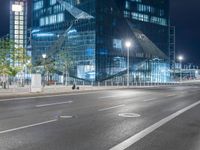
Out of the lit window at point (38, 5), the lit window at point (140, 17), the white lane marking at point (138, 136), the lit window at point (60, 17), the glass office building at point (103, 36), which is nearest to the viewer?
the white lane marking at point (138, 136)

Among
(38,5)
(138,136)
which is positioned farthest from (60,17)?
(138,136)

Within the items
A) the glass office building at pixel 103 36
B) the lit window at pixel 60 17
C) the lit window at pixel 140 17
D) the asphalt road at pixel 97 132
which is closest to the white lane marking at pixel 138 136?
the asphalt road at pixel 97 132

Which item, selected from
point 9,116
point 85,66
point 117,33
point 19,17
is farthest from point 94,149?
point 19,17

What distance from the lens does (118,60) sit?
8544 centimetres

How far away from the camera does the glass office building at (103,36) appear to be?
3221 inches

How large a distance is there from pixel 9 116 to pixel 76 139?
555 cm

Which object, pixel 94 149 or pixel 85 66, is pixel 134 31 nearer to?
pixel 85 66

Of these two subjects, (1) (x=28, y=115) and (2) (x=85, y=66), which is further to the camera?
(2) (x=85, y=66)

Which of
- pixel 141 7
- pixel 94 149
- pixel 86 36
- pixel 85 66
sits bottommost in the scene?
pixel 94 149

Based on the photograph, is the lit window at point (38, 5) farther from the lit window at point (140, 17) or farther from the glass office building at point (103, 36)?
the lit window at point (140, 17)

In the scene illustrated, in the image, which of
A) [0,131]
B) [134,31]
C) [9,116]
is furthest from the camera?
[134,31]

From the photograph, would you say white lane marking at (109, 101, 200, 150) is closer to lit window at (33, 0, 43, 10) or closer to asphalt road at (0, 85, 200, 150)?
asphalt road at (0, 85, 200, 150)

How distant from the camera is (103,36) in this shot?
8300cm

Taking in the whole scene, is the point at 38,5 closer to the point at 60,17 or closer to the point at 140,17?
the point at 60,17
